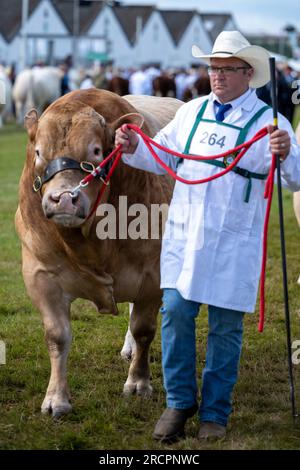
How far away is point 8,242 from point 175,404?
6101 mm

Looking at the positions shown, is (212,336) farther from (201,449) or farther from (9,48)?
(9,48)

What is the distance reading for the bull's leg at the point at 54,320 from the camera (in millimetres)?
5355

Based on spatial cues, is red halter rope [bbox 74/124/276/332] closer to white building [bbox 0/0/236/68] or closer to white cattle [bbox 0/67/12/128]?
white cattle [bbox 0/67/12/128]

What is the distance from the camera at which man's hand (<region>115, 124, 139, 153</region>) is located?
4.91 m

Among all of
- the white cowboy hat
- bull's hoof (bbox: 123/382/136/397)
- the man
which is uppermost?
the white cowboy hat

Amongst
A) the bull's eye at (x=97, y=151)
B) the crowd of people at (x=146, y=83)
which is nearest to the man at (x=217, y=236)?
the bull's eye at (x=97, y=151)

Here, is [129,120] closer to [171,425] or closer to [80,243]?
[80,243]

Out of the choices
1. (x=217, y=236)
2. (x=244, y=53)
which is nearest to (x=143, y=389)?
(x=217, y=236)

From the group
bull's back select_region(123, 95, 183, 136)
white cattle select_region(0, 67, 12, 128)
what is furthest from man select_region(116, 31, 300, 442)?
white cattle select_region(0, 67, 12, 128)

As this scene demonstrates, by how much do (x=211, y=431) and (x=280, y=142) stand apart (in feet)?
4.88

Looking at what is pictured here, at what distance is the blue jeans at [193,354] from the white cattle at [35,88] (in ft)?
86.6

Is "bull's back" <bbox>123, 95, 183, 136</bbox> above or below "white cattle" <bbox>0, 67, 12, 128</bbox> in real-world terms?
above

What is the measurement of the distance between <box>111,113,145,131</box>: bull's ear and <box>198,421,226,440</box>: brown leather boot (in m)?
1.65

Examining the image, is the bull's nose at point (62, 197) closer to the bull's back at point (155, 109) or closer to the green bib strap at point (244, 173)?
the green bib strap at point (244, 173)
